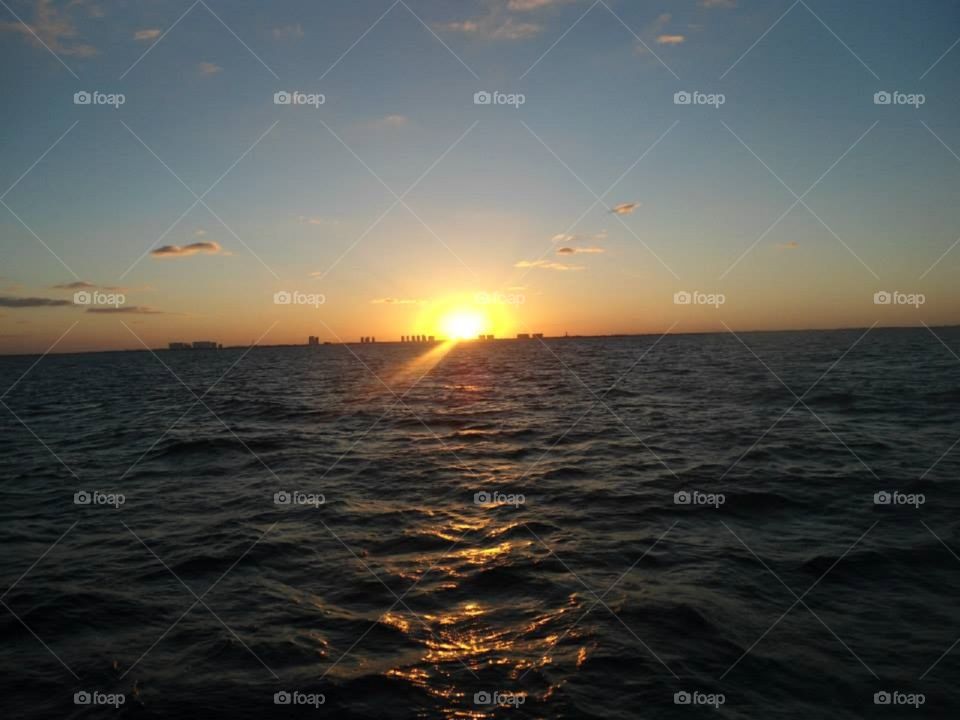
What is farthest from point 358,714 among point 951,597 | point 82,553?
point 951,597

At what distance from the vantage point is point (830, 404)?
28531 millimetres

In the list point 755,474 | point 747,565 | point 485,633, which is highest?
point 755,474

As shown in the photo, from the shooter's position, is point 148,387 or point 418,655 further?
point 148,387

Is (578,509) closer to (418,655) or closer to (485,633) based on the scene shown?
(485,633)

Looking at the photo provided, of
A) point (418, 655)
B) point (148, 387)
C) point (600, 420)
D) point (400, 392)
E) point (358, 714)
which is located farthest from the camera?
point (148, 387)

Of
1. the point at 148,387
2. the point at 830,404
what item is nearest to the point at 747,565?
the point at 830,404

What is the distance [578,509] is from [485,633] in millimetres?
6101

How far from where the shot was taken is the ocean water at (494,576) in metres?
6.85

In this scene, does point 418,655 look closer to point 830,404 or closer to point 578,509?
point 578,509

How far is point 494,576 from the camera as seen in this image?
9867mm

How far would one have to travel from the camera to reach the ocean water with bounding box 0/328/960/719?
685 centimetres

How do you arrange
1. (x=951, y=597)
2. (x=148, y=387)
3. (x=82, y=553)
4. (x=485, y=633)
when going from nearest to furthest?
(x=485, y=633) < (x=951, y=597) < (x=82, y=553) < (x=148, y=387)

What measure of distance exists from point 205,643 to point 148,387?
5671 centimetres

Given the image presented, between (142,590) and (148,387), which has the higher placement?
(148,387)
